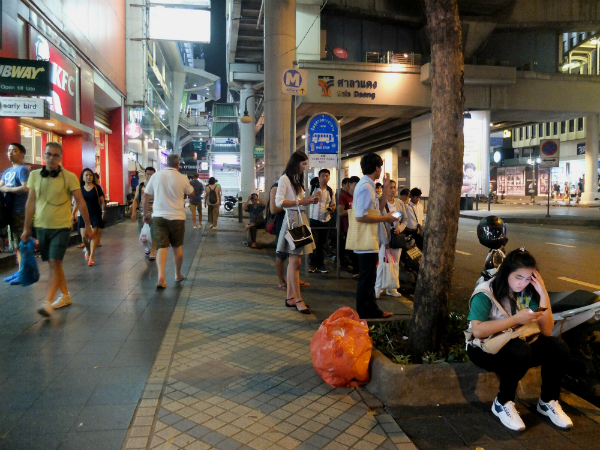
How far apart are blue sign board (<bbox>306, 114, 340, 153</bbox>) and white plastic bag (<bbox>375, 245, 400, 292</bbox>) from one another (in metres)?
2.66

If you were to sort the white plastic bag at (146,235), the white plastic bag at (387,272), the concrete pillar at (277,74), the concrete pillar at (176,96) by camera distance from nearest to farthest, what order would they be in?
1. the white plastic bag at (387,272)
2. the white plastic bag at (146,235)
3. the concrete pillar at (277,74)
4. the concrete pillar at (176,96)

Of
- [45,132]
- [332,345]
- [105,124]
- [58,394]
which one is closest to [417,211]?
[332,345]

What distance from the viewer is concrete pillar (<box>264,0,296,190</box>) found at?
13305 mm

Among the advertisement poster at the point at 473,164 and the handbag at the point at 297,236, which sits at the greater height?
the advertisement poster at the point at 473,164

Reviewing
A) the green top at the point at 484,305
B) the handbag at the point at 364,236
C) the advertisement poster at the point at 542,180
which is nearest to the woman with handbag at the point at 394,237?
the handbag at the point at 364,236

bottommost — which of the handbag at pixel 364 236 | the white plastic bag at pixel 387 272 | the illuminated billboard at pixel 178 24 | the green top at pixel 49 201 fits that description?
the white plastic bag at pixel 387 272

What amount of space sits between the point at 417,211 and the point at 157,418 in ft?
18.9

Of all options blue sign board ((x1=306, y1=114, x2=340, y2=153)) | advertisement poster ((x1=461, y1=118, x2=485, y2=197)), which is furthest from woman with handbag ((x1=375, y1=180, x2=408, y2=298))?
advertisement poster ((x1=461, y1=118, x2=485, y2=197))

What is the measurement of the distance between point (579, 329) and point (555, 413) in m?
0.70

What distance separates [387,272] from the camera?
22.4 ft

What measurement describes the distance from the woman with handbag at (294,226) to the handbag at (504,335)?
111 inches

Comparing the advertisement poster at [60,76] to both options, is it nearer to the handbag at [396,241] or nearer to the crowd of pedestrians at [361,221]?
the crowd of pedestrians at [361,221]

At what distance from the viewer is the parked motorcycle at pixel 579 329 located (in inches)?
145

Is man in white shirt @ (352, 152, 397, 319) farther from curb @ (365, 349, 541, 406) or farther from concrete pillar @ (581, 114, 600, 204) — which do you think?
concrete pillar @ (581, 114, 600, 204)
